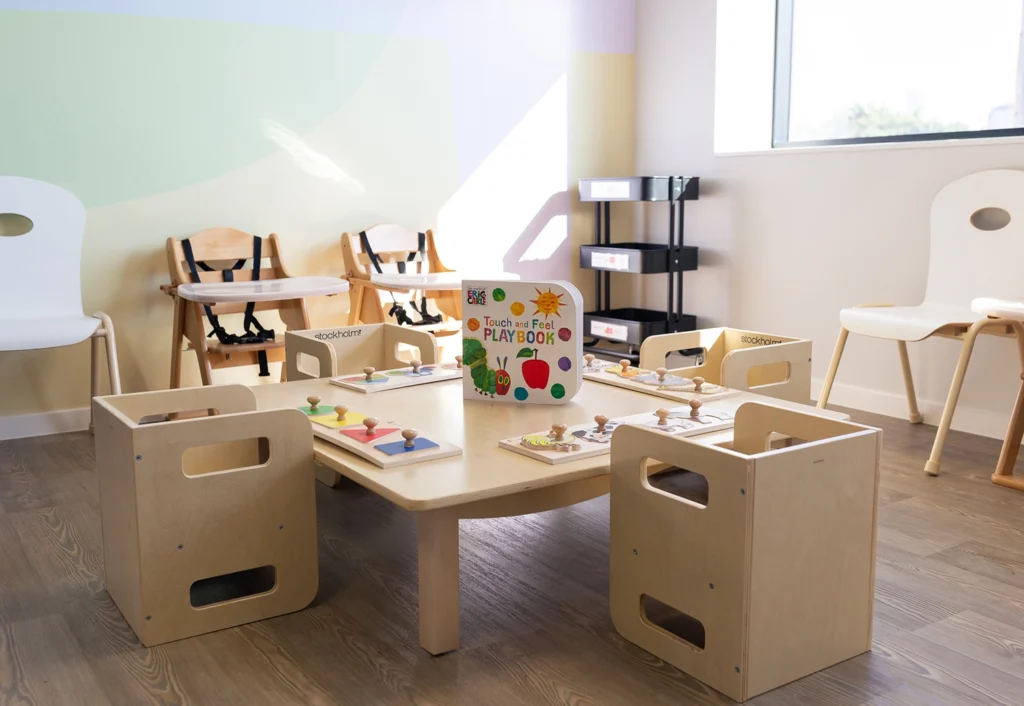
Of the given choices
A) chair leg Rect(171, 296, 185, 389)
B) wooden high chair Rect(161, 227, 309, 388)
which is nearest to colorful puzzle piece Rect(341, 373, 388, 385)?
wooden high chair Rect(161, 227, 309, 388)

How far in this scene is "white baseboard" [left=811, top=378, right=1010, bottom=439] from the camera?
10.3 feet

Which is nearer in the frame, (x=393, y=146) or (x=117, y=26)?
(x=117, y=26)

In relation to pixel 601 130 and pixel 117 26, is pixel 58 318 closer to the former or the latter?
pixel 117 26

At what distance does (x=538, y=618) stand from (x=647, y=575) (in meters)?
0.28

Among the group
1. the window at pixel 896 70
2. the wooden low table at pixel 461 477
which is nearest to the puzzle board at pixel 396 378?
the wooden low table at pixel 461 477

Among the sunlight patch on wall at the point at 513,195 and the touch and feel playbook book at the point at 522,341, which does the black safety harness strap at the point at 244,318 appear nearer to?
the sunlight patch on wall at the point at 513,195

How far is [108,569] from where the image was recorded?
194cm

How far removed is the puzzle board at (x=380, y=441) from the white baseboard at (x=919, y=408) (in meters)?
2.09

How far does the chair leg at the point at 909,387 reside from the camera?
3199mm

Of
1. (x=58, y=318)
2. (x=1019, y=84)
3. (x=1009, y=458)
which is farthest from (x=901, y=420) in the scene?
(x=58, y=318)

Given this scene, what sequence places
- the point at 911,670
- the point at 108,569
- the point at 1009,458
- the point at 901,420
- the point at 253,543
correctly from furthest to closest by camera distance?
the point at 901,420 → the point at 1009,458 → the point at 108,569 → the point at 253,543 → the point at 911,670

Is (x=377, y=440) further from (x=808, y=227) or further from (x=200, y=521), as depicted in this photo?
(x=808, y=227)

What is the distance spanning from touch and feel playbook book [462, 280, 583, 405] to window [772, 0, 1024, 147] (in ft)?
6.53

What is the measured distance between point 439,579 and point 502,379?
0.65 meters
